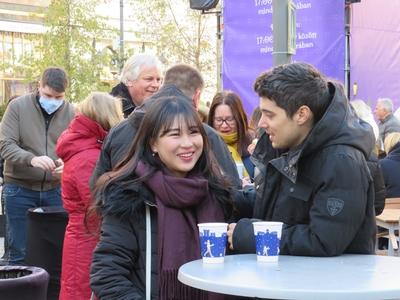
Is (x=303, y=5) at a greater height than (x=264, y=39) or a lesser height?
greater

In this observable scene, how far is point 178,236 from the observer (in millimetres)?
2764

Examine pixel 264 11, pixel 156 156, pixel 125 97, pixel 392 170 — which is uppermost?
pixel 264 11

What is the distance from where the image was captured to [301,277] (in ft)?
7.66

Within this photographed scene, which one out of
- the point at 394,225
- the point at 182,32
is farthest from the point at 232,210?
the point at 182,32

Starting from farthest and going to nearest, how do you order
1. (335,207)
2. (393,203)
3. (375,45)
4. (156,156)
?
(375,45) < (393,203) < (156,156) < (335,207)

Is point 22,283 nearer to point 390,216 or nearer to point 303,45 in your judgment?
point 390,216

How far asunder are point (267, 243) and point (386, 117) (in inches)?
319

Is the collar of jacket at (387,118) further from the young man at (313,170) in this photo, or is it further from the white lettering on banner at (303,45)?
the young man at (313,170)

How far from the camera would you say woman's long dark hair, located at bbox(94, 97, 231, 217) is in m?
2.86

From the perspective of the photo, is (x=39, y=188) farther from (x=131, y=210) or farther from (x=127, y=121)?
(x=131, y=210)

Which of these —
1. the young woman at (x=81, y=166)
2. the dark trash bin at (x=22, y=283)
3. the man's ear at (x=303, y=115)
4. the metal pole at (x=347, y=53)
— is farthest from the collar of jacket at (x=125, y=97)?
the metal pole at (x=347, y=53)

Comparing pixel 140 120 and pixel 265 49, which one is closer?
pixel 140 120

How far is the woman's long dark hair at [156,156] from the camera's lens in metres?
2.86

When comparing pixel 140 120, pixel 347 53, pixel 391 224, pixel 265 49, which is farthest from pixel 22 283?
pixel 347 53
